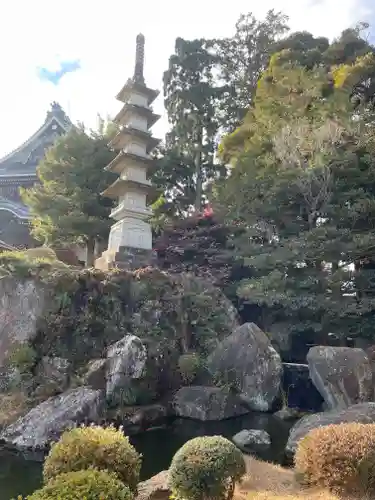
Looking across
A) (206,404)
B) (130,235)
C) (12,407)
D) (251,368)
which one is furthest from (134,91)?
(12,407)

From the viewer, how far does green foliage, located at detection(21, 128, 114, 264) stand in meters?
22.3

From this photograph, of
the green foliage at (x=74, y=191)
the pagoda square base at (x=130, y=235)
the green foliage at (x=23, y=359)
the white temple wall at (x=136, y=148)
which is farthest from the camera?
the green foliage at (x=74, y=191)

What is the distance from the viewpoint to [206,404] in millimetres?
13117

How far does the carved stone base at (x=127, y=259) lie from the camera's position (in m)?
18.8

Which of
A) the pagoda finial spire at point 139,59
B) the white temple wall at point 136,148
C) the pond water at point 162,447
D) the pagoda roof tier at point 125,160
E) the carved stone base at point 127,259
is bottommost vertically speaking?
the pond water at point 162,447

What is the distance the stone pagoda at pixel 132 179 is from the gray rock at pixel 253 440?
32.2 ft

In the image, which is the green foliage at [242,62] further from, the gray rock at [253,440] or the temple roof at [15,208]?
the gray rock at [253,440]

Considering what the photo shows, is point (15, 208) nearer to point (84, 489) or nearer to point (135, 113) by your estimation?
point (135, 113)

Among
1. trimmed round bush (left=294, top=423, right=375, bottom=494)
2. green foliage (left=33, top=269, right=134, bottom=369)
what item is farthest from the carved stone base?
trimmed round bush (left=294, top=423, right=375, bottom=494)

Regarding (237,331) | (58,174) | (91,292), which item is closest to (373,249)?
(237,331)

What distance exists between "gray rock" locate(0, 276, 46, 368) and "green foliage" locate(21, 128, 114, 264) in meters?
8.19

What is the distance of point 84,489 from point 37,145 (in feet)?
111

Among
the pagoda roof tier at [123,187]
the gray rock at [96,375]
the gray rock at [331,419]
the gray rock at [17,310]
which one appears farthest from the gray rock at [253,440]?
the pagoda roof tier at [123,187]

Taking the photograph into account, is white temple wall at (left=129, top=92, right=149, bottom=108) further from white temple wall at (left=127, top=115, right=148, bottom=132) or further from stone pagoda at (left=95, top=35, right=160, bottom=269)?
white temple wall at (left=127, top=115, right=148, bottom=132)
